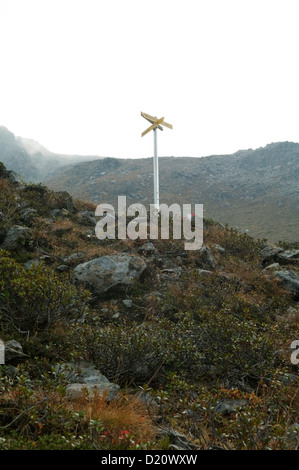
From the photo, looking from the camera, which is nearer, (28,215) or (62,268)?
(62,268)

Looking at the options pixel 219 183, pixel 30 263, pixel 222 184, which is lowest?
pixel 30 263

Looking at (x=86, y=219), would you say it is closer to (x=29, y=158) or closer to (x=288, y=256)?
(x=288, y=256)

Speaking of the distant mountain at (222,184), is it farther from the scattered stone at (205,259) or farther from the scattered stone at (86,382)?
the scattered stone at (86,382)

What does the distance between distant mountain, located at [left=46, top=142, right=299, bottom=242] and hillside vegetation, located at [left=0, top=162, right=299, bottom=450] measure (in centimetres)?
3449

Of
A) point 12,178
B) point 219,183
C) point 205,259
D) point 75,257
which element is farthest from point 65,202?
point 219,183

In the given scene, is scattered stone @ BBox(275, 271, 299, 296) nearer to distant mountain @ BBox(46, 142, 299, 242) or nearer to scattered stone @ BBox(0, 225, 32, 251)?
scattered stone @ BBox(0, 225, 32, 251)

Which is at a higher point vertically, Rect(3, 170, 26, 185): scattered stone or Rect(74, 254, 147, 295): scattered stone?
Rect(3, 170, 26, 185): scattered stone

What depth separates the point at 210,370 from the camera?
5.48 m

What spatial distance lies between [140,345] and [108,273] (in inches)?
162

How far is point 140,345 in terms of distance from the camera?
511 centimetres

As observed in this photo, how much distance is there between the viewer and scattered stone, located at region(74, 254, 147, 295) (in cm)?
877

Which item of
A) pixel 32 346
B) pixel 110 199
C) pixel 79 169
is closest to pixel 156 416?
pixel 32 346

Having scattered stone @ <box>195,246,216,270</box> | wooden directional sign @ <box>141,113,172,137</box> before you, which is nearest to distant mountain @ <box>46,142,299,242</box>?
wooden directional sign @ <box>141,113,172,137</box>
